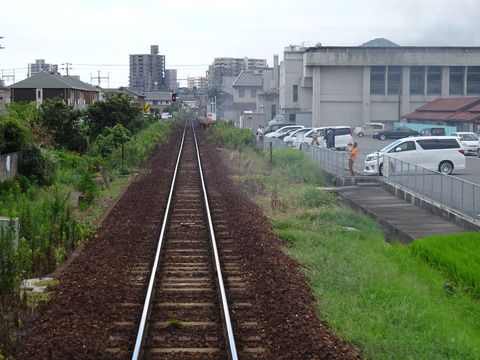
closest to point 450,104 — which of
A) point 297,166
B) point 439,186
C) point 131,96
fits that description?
point 131,96

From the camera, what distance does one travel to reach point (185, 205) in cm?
2044

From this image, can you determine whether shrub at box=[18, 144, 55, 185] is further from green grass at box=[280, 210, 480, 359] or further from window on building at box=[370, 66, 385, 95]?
window on building at box=[370, 66, 385, 95]

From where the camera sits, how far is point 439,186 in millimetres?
20422

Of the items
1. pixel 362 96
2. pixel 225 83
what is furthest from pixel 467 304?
pixel 225 83

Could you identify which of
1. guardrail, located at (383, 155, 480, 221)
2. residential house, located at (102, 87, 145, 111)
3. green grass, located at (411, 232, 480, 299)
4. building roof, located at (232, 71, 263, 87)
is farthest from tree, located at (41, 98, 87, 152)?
building roof, located at (232, 71, 263, 87)

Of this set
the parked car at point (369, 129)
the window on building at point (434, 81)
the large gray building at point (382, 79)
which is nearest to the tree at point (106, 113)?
the parked car at point (369, 129)

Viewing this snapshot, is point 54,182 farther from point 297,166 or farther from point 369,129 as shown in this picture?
point 369,129

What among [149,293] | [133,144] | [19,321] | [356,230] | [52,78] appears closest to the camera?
[19,321]

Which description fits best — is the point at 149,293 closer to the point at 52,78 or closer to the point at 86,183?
the point at 86,183

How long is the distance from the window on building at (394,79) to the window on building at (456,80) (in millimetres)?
5239

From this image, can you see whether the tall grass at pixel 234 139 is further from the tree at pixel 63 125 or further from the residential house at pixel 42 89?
the residential house at pixel 42 89

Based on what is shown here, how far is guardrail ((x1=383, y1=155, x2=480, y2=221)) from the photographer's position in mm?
17797

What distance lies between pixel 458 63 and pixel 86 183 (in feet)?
A: 192

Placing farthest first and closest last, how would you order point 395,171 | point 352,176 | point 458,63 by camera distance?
point 458,63, point 352,176, point 395,171
